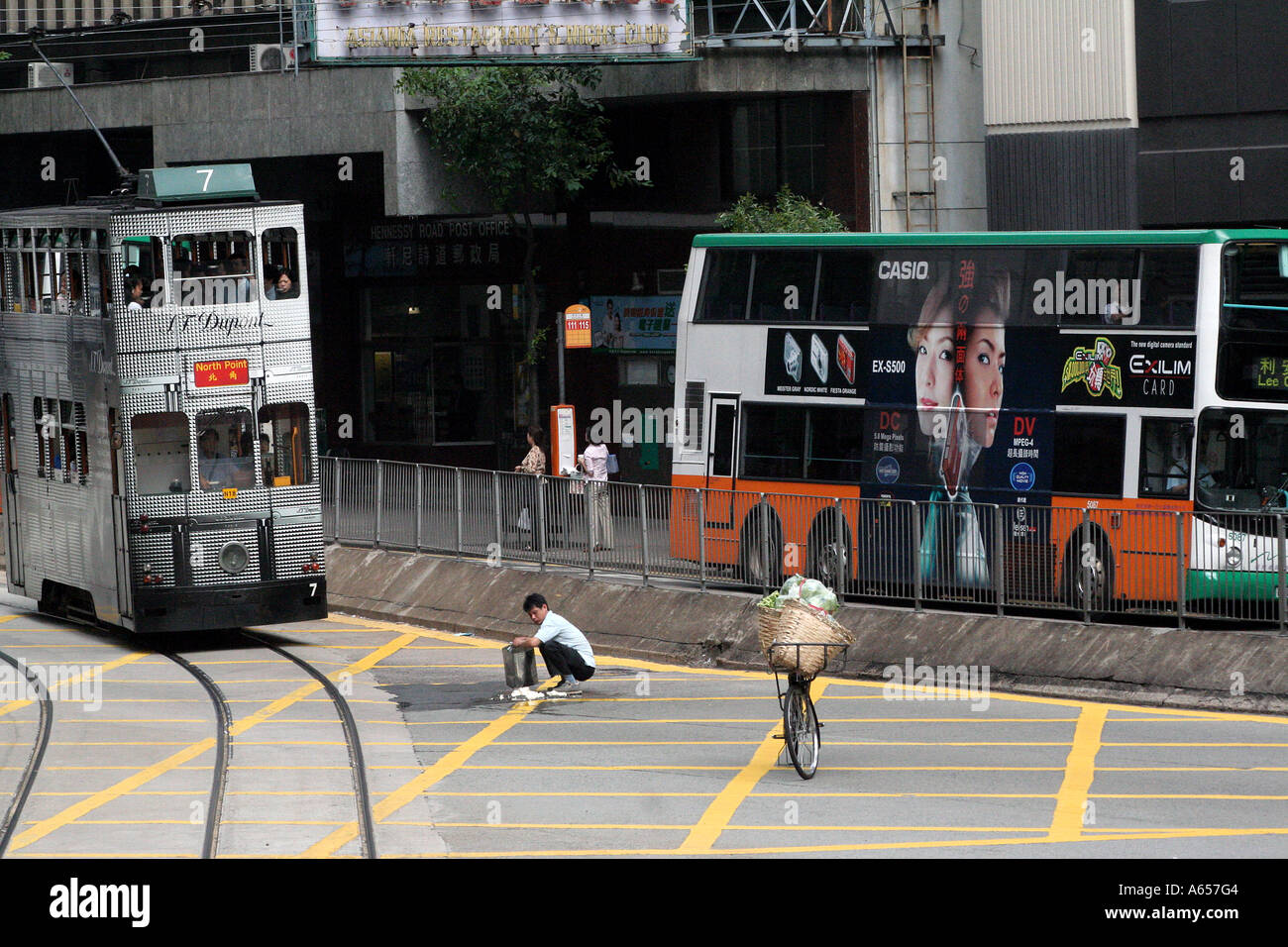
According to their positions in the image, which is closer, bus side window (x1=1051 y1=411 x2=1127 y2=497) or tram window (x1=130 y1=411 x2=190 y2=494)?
bus side window (x1=1051 y1=411 x2=1127 y2=497)

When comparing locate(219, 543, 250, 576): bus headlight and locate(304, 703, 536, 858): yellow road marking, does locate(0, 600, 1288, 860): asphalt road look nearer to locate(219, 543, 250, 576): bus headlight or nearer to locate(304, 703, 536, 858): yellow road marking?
locate(304, 703, 536, 858): yellow road marking

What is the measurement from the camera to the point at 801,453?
20.5 metres

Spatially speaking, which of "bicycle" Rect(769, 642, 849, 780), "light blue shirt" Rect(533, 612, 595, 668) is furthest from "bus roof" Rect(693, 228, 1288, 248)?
"bicycle" Rect(769, 642, 849, 780)

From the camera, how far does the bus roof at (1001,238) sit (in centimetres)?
1728

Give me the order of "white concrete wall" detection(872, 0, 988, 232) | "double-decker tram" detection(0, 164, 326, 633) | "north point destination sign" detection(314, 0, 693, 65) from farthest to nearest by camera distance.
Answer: "white concrete wall" detection(872, 0, 988, 232), "north point destination sign" detection(314, 0, 693, 65), "double-decker tram" detection(0, 164, 326, 633)

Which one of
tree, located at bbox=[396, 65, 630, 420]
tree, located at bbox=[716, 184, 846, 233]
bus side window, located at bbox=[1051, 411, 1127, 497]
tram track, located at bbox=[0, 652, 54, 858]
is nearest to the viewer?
tram track, located at bbox=[0, 652, 54, 858]

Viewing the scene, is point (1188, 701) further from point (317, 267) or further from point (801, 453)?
point (317, 267)

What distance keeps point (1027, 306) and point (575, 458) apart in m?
9.46

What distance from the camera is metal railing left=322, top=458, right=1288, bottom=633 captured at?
16328 mm

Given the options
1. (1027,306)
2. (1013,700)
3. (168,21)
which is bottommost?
(1013,700)

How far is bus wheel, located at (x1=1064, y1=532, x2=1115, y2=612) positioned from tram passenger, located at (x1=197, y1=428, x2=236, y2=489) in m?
8.68

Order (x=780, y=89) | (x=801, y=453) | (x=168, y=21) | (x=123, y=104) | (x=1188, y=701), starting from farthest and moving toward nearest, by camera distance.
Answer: (x=168, y=21), (x=123, y=104), (x=780, y=89), (x=801, y=453), (x=1188, y=701)

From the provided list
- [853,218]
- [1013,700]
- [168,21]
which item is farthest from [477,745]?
[168,21]

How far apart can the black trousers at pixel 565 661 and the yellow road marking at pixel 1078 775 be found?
14.5 ft
